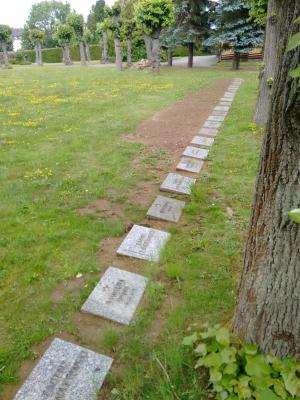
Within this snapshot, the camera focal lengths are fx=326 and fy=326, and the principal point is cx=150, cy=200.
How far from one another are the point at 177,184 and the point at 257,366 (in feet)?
11.0

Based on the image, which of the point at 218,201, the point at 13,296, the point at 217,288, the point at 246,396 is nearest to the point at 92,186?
the point at 218,201

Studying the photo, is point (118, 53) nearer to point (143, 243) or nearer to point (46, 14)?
point (143, 243)

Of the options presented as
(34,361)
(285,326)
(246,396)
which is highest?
(285,326)

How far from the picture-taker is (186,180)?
17.2 feet

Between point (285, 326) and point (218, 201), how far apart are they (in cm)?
281

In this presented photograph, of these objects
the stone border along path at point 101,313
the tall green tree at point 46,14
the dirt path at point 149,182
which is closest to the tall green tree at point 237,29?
the dirt path at point 149,182

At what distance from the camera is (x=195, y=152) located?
258 inches

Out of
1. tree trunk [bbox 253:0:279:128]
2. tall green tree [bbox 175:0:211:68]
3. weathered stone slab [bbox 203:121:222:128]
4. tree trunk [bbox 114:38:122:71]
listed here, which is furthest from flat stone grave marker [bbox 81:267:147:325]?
tree trunk [bbox 114:38:122:71]

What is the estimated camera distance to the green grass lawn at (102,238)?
2.48 meters

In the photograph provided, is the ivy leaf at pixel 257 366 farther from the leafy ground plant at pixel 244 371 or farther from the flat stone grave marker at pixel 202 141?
the flat stone grave marker at pixel 202 141

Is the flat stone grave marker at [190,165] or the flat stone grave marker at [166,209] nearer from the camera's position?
the flat stone grave marker at [166,209]

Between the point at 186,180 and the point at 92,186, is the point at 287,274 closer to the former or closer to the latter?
the point at 186,180

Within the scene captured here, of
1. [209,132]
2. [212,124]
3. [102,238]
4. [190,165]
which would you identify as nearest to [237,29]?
[212,124]

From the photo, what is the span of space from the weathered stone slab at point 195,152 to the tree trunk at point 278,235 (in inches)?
172
